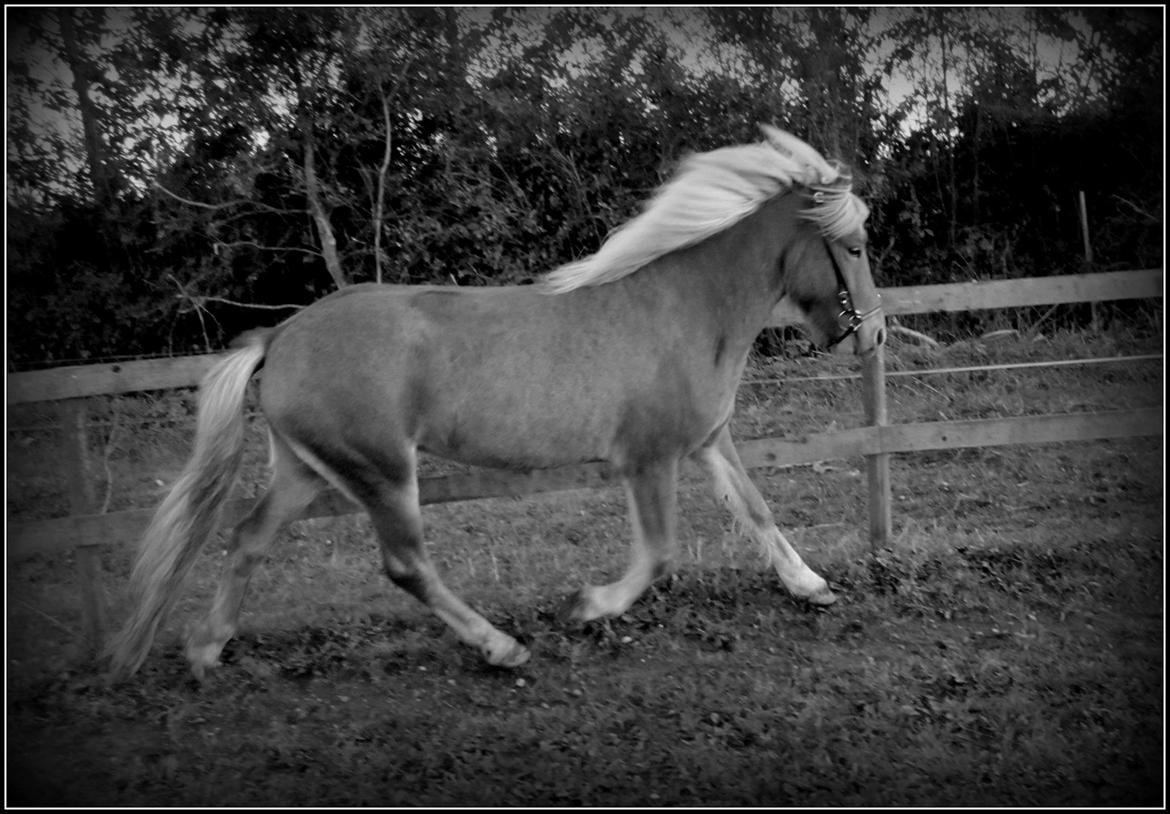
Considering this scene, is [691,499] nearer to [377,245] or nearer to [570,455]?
[570,455]

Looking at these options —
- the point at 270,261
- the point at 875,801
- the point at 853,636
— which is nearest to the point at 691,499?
the point at 853,636

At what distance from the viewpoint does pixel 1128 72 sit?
8992mm

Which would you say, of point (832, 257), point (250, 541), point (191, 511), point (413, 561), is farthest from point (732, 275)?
point (191, 511)

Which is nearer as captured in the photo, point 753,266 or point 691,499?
point 753,266

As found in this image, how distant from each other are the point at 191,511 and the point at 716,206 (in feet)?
8.85

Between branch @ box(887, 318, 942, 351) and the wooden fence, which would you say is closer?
the wooden fence

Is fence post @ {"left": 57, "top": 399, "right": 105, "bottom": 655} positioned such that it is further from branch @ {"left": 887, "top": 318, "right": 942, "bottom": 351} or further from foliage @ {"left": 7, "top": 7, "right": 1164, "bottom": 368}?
branch @ {"left": 887, "top": 318, "right": 942, "bottom": 351}

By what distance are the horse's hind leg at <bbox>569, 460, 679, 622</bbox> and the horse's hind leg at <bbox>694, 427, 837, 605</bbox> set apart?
507mm

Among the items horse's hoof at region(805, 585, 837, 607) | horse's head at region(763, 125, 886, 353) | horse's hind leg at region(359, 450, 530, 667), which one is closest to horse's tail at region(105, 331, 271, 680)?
horse's hind leg at region(359, 450, 530, 667)

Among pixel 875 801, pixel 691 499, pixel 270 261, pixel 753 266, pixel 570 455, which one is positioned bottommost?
pixel 875 801

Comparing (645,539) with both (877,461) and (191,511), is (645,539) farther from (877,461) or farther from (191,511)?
(191,511)

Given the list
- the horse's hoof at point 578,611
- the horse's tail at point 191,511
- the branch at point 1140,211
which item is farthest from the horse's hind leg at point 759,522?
the branch at point 1140,211

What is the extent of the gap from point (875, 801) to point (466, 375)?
219 cm

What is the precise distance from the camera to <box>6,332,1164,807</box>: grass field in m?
3.09
